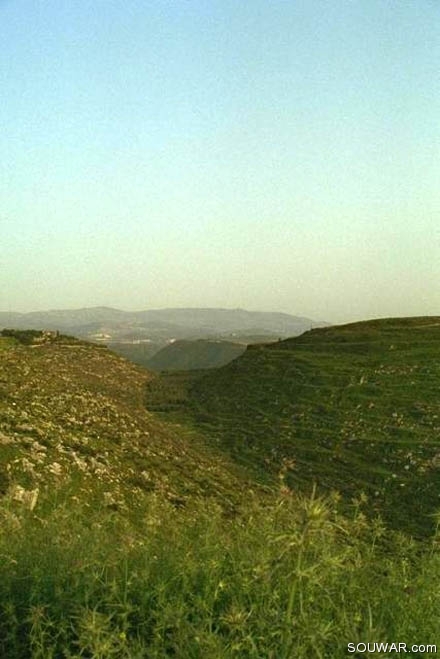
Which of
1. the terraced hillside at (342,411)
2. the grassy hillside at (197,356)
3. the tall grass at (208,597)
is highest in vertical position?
the tall grass at (208,597)

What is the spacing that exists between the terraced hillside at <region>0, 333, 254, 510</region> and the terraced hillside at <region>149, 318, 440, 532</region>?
3912 millimetres

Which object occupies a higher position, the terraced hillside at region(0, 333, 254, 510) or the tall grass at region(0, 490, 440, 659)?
the tall grass at region(0, 490, 440, 659)

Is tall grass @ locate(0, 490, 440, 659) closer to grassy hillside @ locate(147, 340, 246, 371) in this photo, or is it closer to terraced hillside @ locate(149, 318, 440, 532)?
terraced hillside @ locate(149, 318, 440, 532)

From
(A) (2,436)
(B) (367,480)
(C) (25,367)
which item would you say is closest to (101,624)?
(A) (2,436)

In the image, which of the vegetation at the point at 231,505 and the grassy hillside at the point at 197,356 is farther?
the grassy hillside at the point at 197,356

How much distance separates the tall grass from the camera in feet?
16.5

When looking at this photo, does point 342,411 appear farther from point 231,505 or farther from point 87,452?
point 87,452

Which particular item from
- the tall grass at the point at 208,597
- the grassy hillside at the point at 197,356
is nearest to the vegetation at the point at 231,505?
the tall grass at the point at 208,597

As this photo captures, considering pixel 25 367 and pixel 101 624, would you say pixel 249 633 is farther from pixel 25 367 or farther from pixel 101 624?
pixel 25 367

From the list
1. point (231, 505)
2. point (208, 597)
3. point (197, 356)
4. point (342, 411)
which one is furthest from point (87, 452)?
point (197, 356)

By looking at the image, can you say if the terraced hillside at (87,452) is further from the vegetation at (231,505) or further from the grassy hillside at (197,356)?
the grassy hillside at (197,356)

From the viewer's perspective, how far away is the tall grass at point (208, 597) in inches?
198

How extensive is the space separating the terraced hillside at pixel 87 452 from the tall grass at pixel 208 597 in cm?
469

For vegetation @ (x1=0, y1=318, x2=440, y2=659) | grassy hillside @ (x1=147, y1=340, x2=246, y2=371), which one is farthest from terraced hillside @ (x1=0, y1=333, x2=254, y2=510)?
grassy hillside @ (x1=147, y1=340, x2=246, y2=371)
